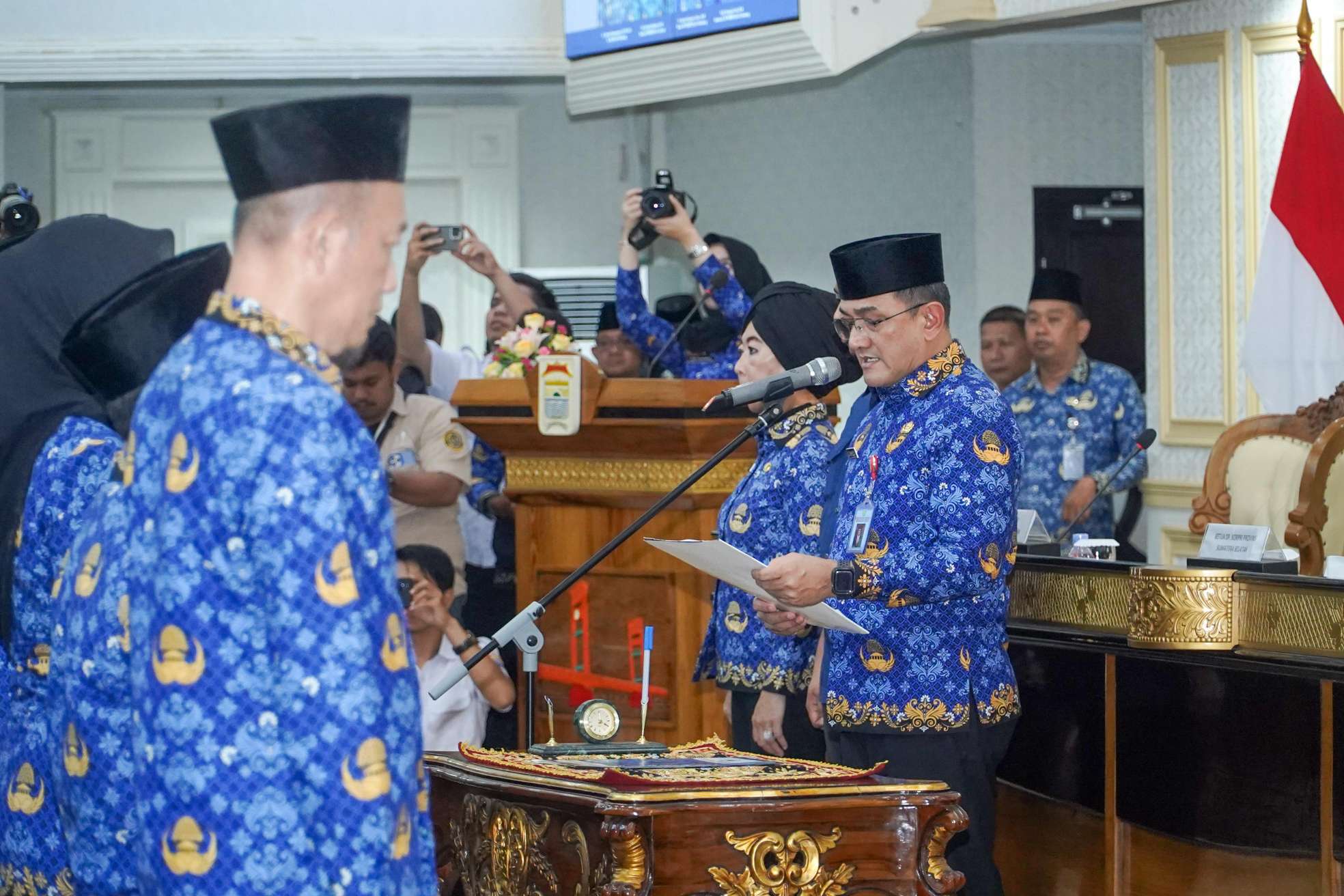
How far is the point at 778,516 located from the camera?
10.5 ft

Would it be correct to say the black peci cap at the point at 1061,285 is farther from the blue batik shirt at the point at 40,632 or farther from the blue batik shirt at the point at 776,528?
the blue batik shirt at the point at 40,632

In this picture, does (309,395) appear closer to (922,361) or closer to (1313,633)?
(922,361)

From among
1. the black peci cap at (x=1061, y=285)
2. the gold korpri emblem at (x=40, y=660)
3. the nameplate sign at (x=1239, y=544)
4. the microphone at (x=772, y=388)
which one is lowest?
the gold korpri emblem at (x=40, y=660)

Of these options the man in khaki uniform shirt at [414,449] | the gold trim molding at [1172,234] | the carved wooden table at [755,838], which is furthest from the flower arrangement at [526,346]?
the gold trim molding at [1172,234]

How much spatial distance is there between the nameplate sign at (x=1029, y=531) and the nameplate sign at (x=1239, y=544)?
464mm

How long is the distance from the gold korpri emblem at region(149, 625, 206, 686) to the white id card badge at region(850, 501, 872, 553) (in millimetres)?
1474

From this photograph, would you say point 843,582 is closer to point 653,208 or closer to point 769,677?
point 769,677

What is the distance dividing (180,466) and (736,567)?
53.0 inches

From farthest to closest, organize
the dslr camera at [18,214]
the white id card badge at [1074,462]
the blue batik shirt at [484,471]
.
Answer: the white id card badge at [1074,462]
the blue batik shirt at [484,471]
the dslr camera at [18,214]

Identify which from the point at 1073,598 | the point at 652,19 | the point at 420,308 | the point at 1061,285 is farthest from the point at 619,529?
the point at 652,19

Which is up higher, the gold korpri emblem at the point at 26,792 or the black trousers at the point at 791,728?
the gold korpri emblem at the point at 26,792

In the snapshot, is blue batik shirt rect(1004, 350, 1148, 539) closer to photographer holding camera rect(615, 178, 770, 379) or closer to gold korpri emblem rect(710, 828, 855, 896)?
photographer holding camera rect(615, 178, 770, 379)

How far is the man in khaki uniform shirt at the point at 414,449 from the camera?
176 inches

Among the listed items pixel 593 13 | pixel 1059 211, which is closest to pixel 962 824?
pixel 593 13
